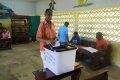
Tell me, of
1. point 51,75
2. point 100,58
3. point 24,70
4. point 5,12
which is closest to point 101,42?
point 100,58

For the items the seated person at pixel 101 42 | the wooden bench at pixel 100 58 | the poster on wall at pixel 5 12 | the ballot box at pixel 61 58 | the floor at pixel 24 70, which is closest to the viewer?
the ballot box at pixel 61 58

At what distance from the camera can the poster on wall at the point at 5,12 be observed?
27.4ft

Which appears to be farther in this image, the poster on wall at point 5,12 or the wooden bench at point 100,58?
the poster on wall at point 5,12

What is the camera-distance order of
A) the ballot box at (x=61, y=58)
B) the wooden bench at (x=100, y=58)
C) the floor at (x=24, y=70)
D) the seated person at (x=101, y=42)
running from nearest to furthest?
the ballot box at (x=61, y=58)
the floor at (x=24, y=70)
the wooden bench at (x=100, y=58)
the seated person at (x=101, y=42)

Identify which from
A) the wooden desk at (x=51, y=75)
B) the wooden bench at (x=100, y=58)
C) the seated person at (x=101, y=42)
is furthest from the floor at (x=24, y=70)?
the wooden desk at (x=51, y=75)

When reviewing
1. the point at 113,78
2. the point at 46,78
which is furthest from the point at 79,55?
the point at 46,78

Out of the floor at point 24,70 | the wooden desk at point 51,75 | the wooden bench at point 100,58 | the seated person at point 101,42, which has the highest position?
the seated person at point 101,42

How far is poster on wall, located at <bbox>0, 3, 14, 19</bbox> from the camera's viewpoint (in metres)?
8.36

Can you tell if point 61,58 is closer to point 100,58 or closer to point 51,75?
point 51,75

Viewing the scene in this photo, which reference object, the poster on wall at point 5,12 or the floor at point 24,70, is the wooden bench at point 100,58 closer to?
the floor at point 24,70

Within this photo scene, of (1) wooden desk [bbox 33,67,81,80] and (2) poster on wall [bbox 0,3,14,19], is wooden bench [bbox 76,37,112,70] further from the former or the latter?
(2) poster on wall [bbox 0,3,14,19]

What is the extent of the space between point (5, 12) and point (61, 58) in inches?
300

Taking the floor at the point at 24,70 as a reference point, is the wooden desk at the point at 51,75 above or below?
above

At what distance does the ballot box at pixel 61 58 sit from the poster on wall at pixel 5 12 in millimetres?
7359
